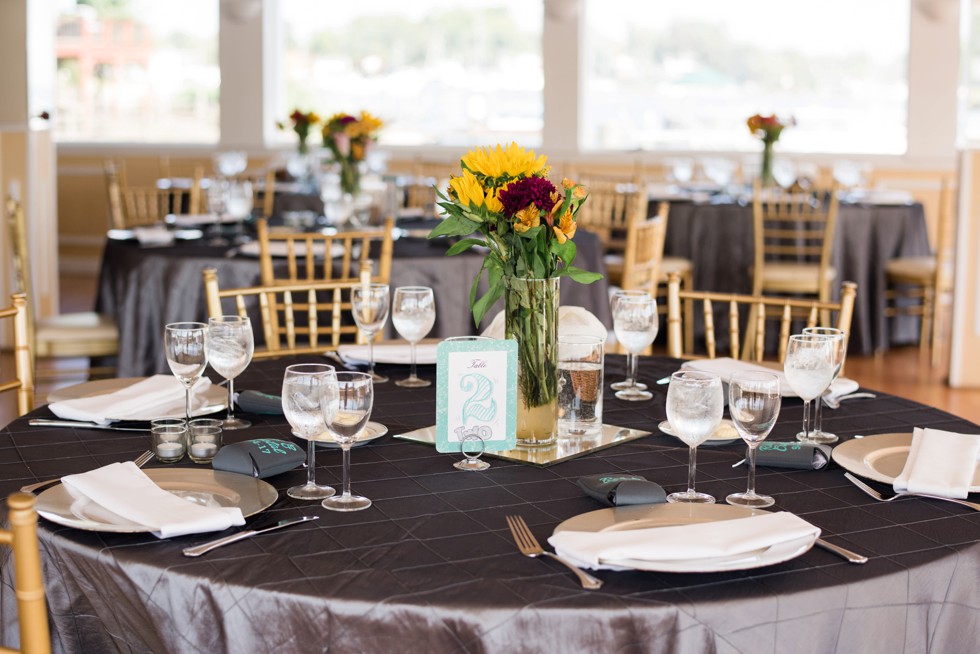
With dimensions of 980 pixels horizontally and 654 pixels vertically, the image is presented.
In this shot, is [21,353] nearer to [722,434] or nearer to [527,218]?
[527,218]

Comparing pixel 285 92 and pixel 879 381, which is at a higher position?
pixel 285 92

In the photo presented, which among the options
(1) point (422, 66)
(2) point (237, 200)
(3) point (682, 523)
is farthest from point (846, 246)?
(3) point (682, 523)

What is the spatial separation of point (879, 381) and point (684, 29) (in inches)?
158

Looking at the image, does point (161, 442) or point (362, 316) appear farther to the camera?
point (362, 316)

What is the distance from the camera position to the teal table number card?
173 centimetres

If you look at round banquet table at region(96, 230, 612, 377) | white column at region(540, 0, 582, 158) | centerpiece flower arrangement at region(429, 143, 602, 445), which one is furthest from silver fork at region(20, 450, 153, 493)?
white column at region(540, 0, 582, 158)

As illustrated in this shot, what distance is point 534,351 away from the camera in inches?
70.7

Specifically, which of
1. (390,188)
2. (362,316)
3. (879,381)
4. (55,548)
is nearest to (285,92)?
(390,188)

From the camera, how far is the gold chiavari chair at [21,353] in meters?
2.29

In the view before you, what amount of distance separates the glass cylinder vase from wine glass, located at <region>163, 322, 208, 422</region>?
1.62 ft

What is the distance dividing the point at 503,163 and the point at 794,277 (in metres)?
4.59

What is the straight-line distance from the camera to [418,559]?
137 centimetres

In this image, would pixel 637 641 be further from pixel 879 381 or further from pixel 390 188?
pixel 879 381

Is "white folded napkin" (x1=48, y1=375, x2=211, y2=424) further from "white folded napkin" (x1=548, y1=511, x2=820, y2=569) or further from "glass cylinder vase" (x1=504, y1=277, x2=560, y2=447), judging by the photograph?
"white folded napkin" (x1=548, y1=511, x2=820, y2=569)
